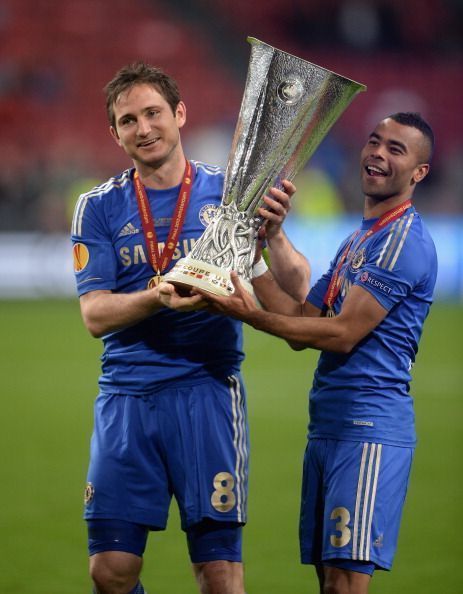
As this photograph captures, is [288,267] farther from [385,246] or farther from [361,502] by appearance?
[361,502]

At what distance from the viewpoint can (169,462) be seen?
3686 millimetres

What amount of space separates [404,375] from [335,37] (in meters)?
20.6

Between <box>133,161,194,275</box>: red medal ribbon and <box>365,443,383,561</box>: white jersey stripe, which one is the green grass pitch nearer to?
<box>365,443,383,561</box>: white jersey stripe

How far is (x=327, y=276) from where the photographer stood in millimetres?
3836

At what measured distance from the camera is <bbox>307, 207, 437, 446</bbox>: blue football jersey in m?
3.48

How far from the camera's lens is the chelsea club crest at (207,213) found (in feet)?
12.4

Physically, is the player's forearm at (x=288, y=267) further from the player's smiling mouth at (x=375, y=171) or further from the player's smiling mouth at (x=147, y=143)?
the player's smiling mouth at (x=147, y=143)

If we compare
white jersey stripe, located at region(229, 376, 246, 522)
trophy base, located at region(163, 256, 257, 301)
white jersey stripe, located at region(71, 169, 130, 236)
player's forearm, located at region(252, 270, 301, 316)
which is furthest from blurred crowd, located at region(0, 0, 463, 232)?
trophy base, located at region(163, 256, 257, 301)

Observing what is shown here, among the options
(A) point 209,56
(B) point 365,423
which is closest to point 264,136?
(B) point 365,423

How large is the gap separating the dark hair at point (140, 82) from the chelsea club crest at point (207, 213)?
1.16 ft

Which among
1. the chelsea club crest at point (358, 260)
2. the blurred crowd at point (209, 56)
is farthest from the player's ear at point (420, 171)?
the blurred crowd at point (209, 56)

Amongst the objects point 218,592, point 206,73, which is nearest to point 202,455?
point 218,592

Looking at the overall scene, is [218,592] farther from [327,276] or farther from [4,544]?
[4,544]

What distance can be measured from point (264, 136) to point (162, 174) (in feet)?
1.59
